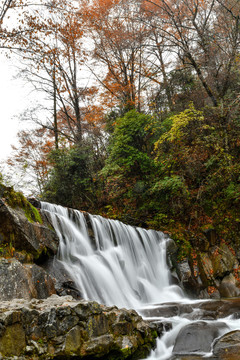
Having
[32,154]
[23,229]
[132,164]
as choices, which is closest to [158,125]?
[132,164]

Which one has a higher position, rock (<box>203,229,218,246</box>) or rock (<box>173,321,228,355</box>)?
rock (<box>203,229,218,246</box>)

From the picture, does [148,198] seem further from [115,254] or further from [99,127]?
[99,127]

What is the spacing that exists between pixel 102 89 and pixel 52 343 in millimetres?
17835

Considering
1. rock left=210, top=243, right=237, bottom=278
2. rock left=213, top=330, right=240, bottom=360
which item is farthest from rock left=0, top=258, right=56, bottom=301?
rock left=210, top=243, right=237, bottom=278

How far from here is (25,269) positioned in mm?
4910

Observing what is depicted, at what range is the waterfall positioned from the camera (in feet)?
22.3

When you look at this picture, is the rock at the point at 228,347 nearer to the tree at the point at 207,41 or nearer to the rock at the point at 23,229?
the rock at the point at 23,229

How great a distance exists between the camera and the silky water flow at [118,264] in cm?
646

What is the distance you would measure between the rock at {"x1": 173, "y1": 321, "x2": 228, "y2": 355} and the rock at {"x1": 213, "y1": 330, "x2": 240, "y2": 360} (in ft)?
0.53

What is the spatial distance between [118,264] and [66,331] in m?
4.68

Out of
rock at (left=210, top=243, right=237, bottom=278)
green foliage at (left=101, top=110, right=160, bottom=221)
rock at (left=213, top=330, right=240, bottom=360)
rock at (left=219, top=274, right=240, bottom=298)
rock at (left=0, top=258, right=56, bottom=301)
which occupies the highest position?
green foliage at (left=101, top=110, right=160, bottom=221)

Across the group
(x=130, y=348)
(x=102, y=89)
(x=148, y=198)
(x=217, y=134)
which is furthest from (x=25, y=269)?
(x=102, y=89)

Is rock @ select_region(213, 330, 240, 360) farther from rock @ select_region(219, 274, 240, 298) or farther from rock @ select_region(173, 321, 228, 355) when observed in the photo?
rock @ select_region(219, 274, 240, 298)

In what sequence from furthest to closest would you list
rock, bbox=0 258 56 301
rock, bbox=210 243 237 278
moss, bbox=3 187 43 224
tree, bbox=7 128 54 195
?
tree, bbox=7 128 54 195, rock, bbox=210 243 237 278, moss, bbox=3 187 43 224, rock, bbox=0 258 56 301
